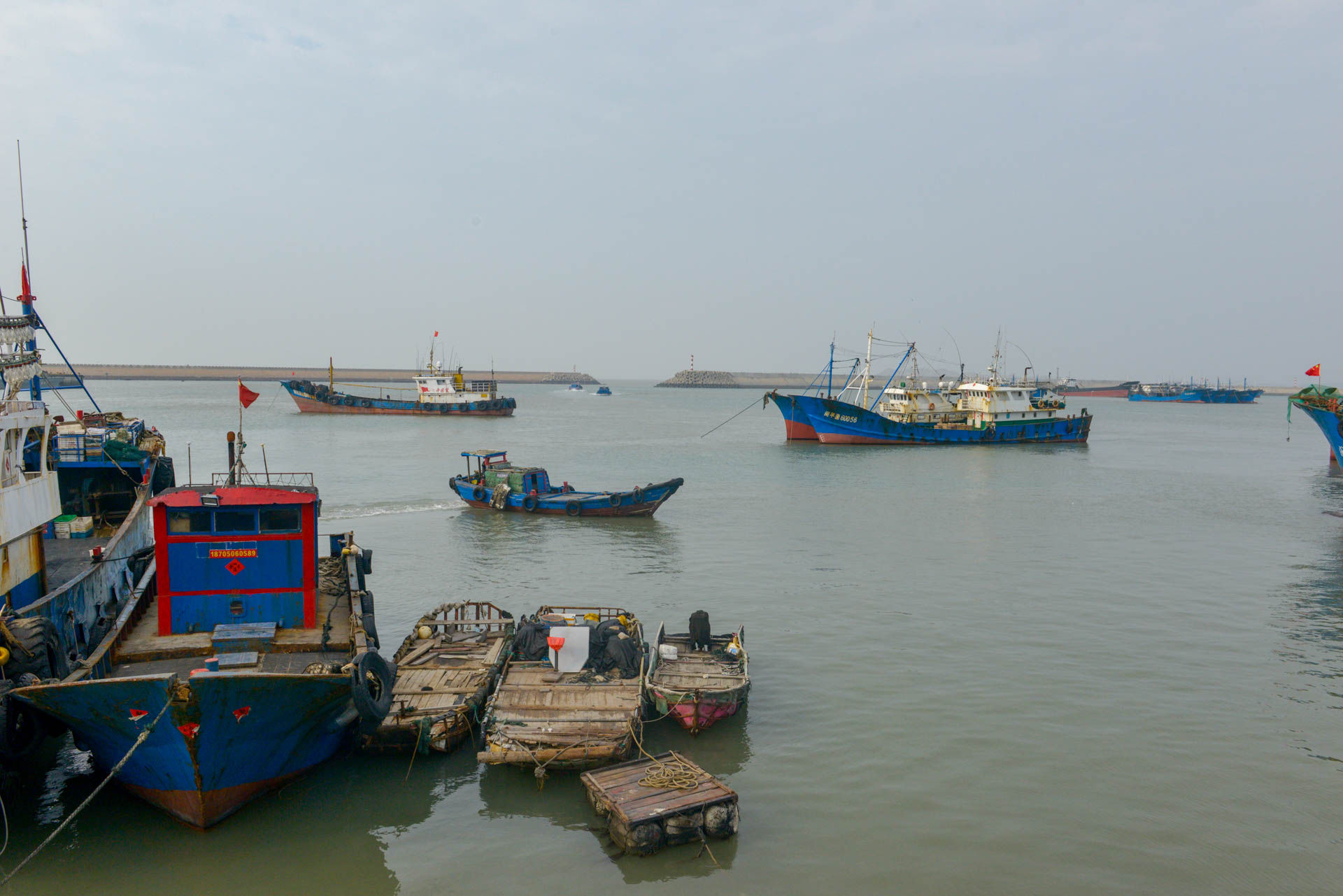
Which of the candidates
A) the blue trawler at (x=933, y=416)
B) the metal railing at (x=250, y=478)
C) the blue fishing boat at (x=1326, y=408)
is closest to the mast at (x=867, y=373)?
the blue trawler at (x=933, y=416)

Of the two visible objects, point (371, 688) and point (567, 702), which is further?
point (567, 702)

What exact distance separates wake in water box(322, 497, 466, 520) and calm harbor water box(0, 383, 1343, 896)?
225 millimetres

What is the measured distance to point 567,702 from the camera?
516 inches

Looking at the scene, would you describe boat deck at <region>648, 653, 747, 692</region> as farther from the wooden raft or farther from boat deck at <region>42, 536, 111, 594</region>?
boat deck at <region>42, 536, 111, 594</region>

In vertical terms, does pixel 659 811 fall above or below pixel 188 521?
below

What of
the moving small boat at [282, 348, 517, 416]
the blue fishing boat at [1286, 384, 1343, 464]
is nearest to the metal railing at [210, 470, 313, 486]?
the blue fishing boat at [1286, 384, 1343, 464]

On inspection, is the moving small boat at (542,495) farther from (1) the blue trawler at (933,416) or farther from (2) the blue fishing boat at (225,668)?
(1) the blue trawler at (933,416)

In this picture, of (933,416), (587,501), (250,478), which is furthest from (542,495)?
(933,416)

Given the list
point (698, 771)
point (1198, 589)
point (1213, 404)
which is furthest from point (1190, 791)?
point (1213, 404)

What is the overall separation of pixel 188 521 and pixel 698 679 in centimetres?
838

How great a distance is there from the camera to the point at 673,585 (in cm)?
2339

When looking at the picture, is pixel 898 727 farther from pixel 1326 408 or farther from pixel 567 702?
pixel 1326 408

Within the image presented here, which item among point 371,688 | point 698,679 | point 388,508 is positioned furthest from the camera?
point 388,508

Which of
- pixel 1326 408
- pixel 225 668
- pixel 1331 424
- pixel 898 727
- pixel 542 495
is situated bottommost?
pixel 898 727
